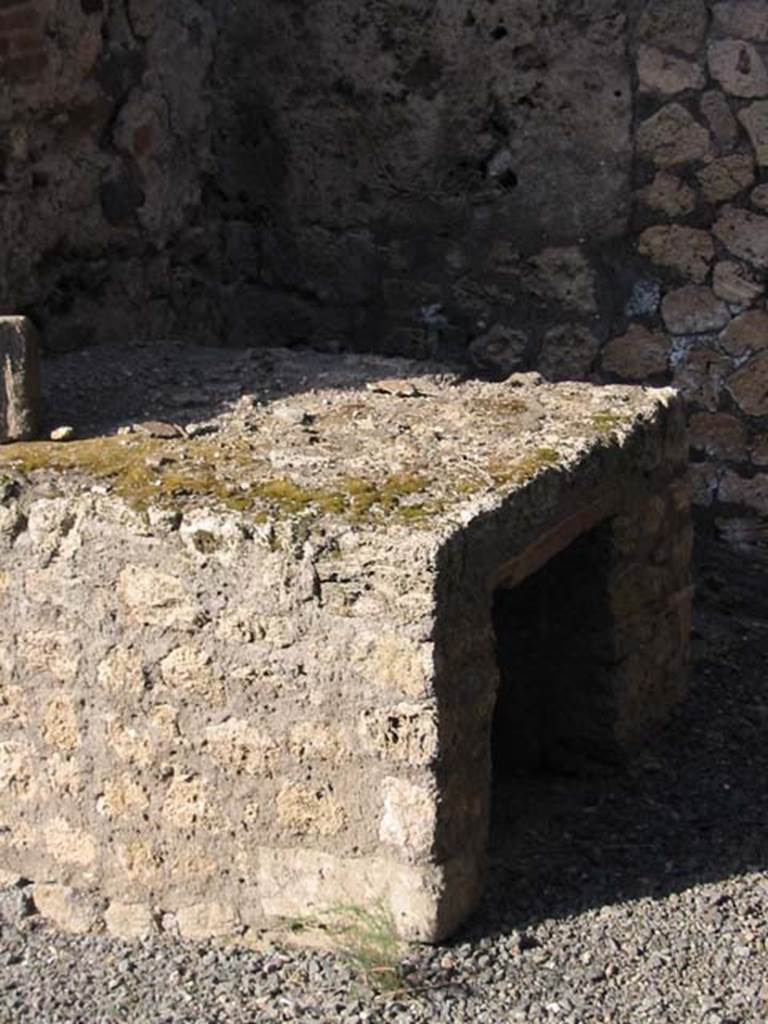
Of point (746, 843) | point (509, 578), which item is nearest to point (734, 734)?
point (746, 843)

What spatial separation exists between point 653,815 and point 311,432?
113cm

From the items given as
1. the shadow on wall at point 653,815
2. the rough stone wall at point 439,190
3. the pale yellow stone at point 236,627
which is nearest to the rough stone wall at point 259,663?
the pale yellow stone at point 236,627

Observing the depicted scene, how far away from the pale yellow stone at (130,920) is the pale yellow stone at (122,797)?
191 mm

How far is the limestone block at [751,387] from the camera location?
17.1 feet

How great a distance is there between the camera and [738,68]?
5.03 metres

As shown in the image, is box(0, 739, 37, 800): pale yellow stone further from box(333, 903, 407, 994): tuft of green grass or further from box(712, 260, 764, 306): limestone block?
box(712, 260, 764, 306): limestone block

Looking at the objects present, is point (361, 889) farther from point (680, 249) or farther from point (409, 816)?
point (680, 249)

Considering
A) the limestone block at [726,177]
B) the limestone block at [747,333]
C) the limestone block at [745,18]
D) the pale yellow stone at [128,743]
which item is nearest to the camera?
the pale yellow stone at [128,743]

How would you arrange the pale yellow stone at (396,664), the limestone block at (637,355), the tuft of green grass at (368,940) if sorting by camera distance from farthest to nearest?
the limestone block at (637,355), the tuft of green grass at (368,940), the pale yellow stone at (396,664)

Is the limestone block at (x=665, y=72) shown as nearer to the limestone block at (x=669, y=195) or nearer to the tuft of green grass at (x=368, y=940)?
the limestone block at (x=669, y=195)

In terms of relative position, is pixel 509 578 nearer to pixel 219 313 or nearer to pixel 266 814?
pixel 266 814

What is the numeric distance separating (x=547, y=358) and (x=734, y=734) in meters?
1.27

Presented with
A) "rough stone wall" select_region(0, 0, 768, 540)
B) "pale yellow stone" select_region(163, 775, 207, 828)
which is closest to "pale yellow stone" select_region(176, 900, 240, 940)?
"pale yellow stone" select_region(163, 775, 207, 828)

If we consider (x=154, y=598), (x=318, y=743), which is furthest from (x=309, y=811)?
(x=154, y=598)
